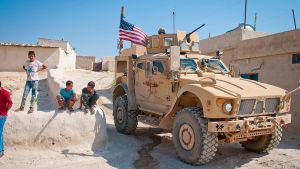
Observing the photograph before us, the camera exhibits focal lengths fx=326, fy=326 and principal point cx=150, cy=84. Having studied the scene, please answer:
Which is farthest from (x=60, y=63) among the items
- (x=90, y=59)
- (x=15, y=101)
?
(x=90, y=59)

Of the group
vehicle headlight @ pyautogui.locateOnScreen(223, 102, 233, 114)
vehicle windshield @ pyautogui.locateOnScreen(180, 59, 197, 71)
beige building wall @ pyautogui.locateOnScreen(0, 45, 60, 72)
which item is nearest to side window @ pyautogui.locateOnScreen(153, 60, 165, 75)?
vehicle windshield @ pyautogui.locateOnScreen(180, 59, 197, 71)

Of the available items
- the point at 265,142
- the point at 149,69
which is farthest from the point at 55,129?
the point at 265,142

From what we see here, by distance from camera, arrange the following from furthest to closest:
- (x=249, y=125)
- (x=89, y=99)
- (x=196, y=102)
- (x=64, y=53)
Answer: (x=64, y=53), (x=89, y=99), (x=196, y=102), (x=249, y=125)

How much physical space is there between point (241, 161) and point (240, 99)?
1497 mm

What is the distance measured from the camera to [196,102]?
6547 mm

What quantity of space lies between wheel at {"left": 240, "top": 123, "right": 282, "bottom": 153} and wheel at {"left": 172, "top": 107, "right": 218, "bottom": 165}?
1.47 metres

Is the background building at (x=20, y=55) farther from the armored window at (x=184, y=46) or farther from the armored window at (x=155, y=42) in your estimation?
the armored window at (x=184, y=46)

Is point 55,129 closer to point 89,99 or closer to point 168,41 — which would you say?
point 89,99

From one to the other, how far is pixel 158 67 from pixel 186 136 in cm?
191

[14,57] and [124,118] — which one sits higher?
[14,57]

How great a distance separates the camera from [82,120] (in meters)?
7.00

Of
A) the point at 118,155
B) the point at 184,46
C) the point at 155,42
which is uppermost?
the point at 155,42

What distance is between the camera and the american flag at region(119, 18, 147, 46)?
34.7 feet

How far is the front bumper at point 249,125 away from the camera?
5.38 m
